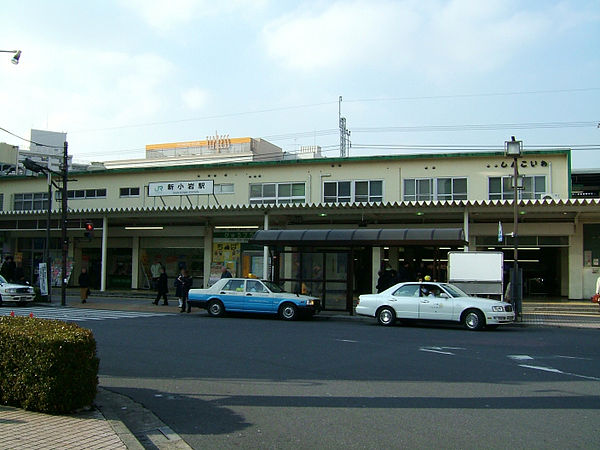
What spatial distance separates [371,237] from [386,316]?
452cm

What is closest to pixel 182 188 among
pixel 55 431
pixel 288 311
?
pixel 288 311

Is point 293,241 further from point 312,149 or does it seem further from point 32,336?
point 312,149

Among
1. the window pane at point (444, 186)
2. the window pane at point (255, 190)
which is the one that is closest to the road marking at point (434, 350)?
the window pane at point (444, 186)

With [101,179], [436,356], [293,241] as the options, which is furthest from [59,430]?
[101,179]

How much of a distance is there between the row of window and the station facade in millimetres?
54

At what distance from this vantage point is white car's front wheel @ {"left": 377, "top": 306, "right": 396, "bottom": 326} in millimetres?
19406

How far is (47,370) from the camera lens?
6867mm

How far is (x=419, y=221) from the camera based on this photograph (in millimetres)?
29297

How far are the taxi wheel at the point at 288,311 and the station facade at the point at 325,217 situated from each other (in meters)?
3.02

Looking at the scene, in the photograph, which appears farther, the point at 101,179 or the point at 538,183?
the point at 101,179

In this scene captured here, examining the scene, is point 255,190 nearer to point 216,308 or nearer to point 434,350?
point 216,308

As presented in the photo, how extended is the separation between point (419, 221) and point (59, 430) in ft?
80.8

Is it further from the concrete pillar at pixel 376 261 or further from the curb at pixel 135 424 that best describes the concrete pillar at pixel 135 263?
the curb at pixel 135 424

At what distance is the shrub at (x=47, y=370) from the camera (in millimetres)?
6887
